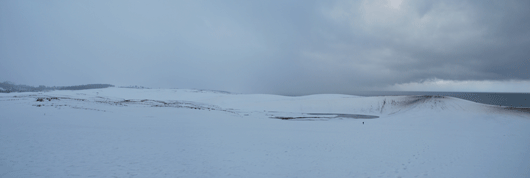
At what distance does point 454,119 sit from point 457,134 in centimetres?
682

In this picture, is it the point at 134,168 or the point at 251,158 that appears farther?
the point at 251,158

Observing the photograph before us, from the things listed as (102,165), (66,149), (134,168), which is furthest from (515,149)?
(66,149)

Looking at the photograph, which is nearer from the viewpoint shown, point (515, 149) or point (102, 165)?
point (102, 165)

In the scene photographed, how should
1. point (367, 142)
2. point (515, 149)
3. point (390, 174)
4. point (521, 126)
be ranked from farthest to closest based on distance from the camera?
point (521, 126)
point (367, 142)
point (515, 149)
point (390, 174)

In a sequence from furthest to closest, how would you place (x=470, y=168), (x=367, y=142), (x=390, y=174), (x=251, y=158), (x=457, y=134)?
1. (x=457, y=134)
2. (x=367, y=142)
3. (x=251, y=158)
4. (x=470, y=168)
5. (x=390, y=174)

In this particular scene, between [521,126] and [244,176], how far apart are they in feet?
62.9

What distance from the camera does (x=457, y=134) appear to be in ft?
39.3

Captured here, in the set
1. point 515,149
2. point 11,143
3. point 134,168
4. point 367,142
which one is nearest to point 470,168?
point 367,142

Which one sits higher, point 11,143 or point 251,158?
point 11,143

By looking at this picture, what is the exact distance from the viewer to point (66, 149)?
696 cm

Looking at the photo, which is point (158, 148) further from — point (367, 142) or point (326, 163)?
point (367, 142)

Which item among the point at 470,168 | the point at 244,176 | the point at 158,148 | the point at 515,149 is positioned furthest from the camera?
the point at 515,149

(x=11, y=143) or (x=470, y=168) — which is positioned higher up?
(x=11, y=143)

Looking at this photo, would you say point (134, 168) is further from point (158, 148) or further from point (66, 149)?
point (66, 149)
